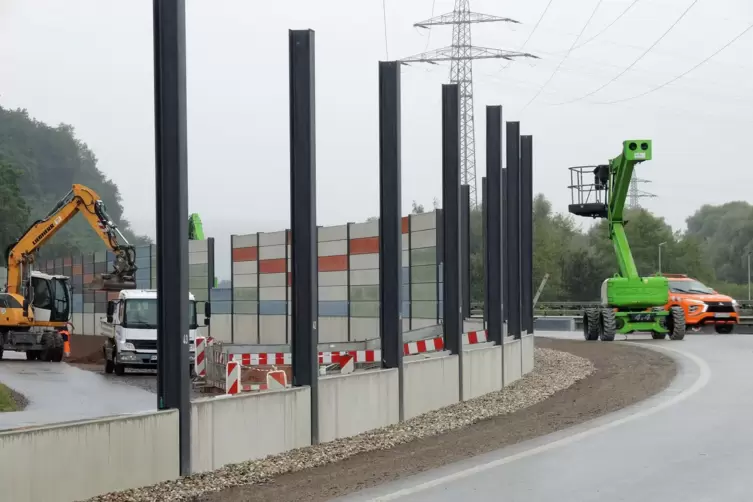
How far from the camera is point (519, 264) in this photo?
3117cm

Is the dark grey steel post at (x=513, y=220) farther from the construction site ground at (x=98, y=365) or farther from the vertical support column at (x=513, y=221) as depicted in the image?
the construction site ground at (x=98, y=365)

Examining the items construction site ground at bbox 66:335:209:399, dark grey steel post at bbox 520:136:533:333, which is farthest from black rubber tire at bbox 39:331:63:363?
dark grey steel post at bbox 520:136:533:333

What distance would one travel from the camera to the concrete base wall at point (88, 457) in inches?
386

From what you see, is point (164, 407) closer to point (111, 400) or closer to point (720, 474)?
point (720, 474)

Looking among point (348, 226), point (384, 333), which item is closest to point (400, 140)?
point (384, 333)

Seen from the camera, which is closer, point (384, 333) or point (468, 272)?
point (384, 333)

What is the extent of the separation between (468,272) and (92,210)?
12631 mm

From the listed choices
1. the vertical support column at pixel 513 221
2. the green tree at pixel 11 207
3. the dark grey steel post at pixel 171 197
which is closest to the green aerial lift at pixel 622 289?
the vertical support column at pixel 513 221

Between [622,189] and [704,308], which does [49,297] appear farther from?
[704,308]

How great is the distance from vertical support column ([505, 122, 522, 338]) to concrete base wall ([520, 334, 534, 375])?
0.46m

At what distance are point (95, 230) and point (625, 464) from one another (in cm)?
2981

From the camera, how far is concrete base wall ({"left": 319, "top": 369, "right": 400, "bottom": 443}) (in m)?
15.9

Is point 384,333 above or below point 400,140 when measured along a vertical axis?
below

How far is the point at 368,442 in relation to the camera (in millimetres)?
16062
